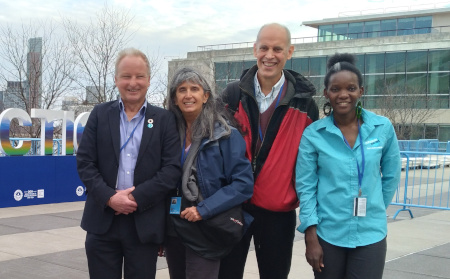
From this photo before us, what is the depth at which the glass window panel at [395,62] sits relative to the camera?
3844 cm

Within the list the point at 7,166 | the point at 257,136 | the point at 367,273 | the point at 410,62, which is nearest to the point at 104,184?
the point at 257,136

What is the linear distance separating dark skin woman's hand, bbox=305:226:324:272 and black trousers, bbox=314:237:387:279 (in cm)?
3

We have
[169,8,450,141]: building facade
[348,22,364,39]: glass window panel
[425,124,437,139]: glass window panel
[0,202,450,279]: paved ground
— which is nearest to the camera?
[0,202,450,279]: paved ground

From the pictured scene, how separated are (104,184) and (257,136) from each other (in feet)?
3.43

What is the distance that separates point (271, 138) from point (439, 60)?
122ft

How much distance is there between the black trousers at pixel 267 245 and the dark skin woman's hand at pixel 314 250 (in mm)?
327

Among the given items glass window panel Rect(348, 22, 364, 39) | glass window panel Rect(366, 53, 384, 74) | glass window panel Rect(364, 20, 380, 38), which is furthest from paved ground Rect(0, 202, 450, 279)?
glass window panel Rect(348, 22, 364, 39)

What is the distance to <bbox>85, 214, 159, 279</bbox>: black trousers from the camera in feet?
10.9

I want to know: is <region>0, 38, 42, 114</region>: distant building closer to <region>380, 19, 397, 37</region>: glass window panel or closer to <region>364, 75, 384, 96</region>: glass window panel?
<region>364, 75, 384, 96</region>: glass window panel

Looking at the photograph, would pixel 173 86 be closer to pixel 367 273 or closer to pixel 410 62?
pixel 367 273

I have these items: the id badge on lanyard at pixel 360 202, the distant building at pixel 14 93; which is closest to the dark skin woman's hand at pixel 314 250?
the id badge on lanyard at pixel 360 202

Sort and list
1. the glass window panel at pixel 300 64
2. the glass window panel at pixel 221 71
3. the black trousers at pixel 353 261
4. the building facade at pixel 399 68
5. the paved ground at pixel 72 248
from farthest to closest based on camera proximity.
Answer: the glass window panel at pixel 300 64
the building facade at pixel 399 68
the glass window panel at pixel 221 71
the paved ground at pixel 72 248
the black trousers at pixel 353 261

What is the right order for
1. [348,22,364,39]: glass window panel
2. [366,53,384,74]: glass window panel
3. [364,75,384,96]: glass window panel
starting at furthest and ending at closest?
1. [348,22,364,39]: glass window panel
2. [366,53,384,74]: glass window panel
3. [364,75,384,96]: glass window panel

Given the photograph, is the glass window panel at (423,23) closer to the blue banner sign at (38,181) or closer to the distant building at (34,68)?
the distant building at (34,68)
